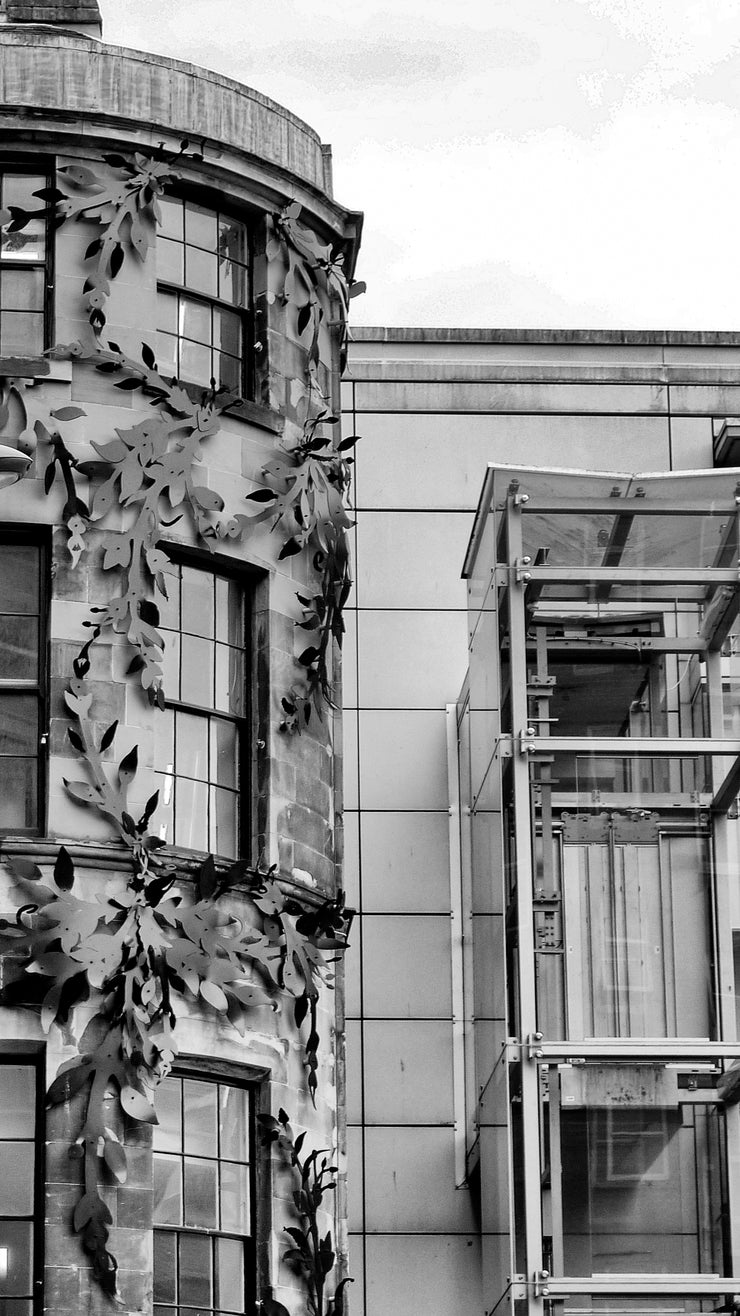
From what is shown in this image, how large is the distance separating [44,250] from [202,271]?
1.68 m

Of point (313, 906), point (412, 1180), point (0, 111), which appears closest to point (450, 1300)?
point (412, 1180)

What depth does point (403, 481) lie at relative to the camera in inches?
1239

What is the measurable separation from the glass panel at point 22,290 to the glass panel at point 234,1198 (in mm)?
8437

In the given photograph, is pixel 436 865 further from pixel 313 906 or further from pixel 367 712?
pixel 313 906

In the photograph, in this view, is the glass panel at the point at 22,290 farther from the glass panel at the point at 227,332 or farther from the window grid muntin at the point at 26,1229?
the window grid muntin at the point at 26,1229

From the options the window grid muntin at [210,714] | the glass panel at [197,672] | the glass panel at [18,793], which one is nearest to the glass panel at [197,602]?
the window grid muntin at [210,714]

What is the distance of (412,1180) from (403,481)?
28.1 feet

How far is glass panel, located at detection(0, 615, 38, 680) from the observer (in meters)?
23.6

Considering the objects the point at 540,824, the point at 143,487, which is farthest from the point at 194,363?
the point at 540,824

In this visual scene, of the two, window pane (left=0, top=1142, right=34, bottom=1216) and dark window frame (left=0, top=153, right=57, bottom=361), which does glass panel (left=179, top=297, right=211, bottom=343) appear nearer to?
dark window frame (left=0, top=153, right=57, bottom=361)

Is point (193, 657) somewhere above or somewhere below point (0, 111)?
below

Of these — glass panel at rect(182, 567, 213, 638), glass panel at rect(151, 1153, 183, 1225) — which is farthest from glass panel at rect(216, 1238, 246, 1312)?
glass panel at rect(182, 567, 213, 638)

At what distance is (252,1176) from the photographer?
23297 mm

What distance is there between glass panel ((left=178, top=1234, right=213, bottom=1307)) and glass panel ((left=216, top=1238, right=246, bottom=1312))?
99mm
